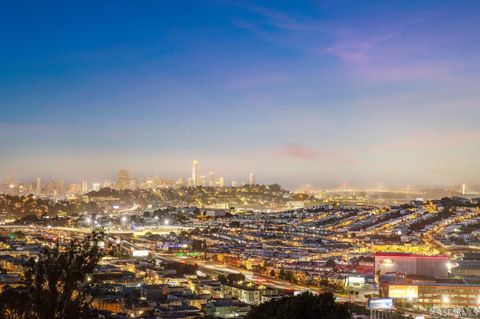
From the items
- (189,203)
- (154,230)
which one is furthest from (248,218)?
(189,203)

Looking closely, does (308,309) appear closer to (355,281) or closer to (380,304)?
(380,304)

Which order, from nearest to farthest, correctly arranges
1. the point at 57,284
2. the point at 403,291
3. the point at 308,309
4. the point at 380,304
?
1. the point at 57,284
2. the point at 308,309
3. the point at 380,304
4. the point at 403,291

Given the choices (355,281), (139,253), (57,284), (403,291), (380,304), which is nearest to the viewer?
(57,284)

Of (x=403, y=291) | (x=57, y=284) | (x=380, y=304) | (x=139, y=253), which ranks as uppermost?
(x=57, y=284)

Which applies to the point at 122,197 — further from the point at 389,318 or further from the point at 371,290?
the point at 389,318

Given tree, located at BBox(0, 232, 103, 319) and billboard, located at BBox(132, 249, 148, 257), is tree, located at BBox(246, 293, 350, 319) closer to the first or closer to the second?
tree, located at BBox(0, 232, 103, 319)

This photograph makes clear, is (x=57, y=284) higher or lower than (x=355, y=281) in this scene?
higher

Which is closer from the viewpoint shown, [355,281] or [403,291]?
[403,291]

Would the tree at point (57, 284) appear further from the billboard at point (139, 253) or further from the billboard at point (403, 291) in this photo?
the billboard at point (139, 253)

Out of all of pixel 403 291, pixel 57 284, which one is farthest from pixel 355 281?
pixel 57 284
